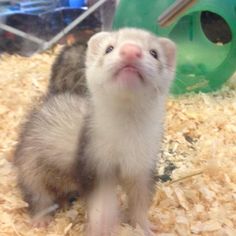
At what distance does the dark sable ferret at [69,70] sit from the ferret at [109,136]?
230mm

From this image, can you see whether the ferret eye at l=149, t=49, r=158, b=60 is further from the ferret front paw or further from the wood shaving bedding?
the ferret front paw

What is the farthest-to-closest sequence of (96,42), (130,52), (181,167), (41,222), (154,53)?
(181,167)
(41,222)
(96,42)
(154,53)
(130,52)

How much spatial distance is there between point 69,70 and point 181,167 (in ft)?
1.85

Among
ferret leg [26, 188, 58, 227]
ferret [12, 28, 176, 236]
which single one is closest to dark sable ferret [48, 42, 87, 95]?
ferret [12, 28, 176, 236]

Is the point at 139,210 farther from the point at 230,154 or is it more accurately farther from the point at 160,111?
the point at 230,154

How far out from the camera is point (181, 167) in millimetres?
1970

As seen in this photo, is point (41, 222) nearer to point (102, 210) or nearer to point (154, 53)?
point (102, 210)

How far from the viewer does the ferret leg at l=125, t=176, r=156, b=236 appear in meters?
1.52

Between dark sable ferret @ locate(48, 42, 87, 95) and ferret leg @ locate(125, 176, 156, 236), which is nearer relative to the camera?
ferret leg @ locate(125, 176, 156, 236)

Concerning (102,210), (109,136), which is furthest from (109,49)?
(102,210)

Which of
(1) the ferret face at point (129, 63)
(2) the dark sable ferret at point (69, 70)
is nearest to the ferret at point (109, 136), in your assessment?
(1) the ferret face at point (129, 63)

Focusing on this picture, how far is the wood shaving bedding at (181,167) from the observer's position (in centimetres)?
159

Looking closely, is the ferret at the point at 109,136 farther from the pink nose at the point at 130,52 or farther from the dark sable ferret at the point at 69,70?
the dark sable ferret at the point at 69,70

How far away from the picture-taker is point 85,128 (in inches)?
59.0
